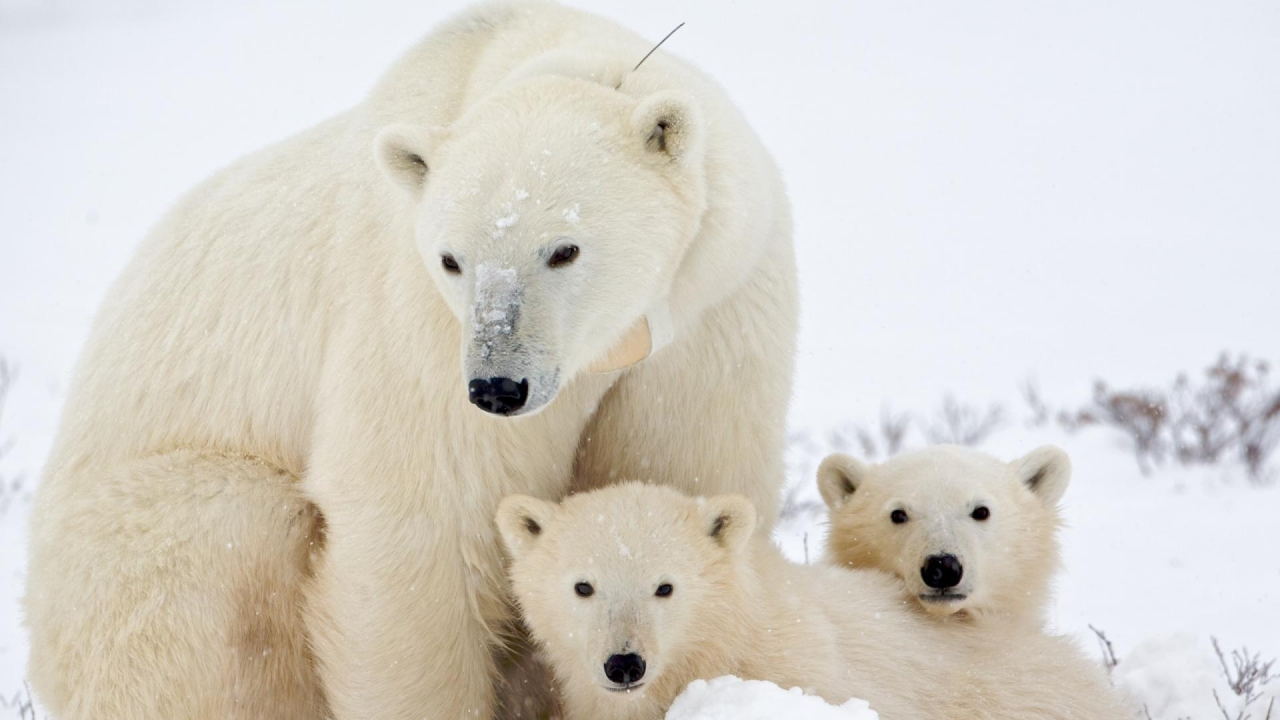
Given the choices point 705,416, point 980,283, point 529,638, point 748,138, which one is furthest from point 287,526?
point 980,283

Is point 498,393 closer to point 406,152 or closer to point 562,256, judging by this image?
point 562,256

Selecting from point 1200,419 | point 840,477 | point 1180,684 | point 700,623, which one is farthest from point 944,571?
point 1200,419

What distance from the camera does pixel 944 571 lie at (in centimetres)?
390

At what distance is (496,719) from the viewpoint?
408cm

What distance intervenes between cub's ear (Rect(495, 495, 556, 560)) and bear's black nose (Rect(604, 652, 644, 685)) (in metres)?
0.54

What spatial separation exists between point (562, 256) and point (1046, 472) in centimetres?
230

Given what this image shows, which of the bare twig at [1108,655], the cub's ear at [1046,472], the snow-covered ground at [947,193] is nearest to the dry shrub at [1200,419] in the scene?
the snow-covered ground at [947,193]

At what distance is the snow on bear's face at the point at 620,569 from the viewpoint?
3.28 meters

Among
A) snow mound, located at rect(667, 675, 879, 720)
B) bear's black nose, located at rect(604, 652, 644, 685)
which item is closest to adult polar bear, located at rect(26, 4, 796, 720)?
bear's black nose, located at rect(604, 652, 644, 685)

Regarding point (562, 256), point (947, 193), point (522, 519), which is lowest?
point (522, 519)

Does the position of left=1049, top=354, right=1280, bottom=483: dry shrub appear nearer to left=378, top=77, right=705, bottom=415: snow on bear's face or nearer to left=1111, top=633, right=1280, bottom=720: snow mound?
left=1111, top=633, right=1280, bottom=720: snow mound

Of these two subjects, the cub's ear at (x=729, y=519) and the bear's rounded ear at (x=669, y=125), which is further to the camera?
the cub's ear at (x=729, y=519)

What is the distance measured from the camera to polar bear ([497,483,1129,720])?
332 centimetres

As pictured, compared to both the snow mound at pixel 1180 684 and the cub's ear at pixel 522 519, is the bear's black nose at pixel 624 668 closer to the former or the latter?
the cub's ear at pixel 522 519
